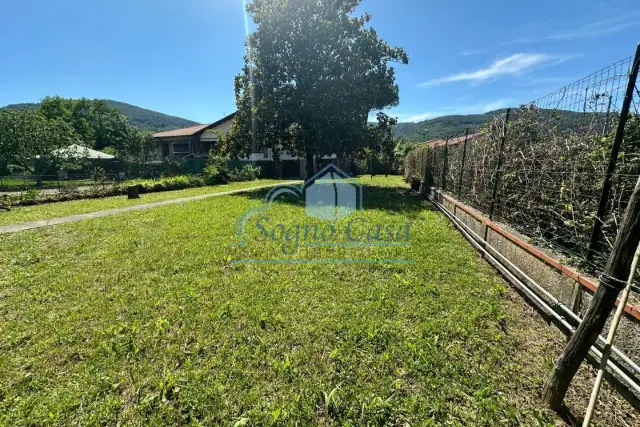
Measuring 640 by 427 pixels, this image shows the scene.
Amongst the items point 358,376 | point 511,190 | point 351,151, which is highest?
point 351,151

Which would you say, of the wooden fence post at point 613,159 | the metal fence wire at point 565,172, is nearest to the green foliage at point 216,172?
the metal fence wire at point 565,172

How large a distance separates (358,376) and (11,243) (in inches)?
285

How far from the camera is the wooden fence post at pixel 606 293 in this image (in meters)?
1.50

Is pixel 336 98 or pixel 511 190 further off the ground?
pixel 336 98

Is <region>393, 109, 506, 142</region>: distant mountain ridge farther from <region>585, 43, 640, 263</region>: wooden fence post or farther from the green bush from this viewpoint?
<region>585, 43, 640, 263</region>: wooden fence post

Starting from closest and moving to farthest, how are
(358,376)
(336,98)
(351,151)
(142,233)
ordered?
(358,376) < (142,233) < (336,98) < (351,151)

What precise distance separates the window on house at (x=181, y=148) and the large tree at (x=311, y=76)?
59.7 ft

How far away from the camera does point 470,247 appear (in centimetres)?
529

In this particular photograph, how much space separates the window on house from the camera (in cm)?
3050

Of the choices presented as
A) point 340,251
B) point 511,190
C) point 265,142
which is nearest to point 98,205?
point 265,142

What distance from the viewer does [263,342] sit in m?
2.59

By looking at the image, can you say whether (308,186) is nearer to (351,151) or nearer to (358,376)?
(351,151)

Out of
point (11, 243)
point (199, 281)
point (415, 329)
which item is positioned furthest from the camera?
point (11, 243)

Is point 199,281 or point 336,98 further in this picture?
point 336,98
